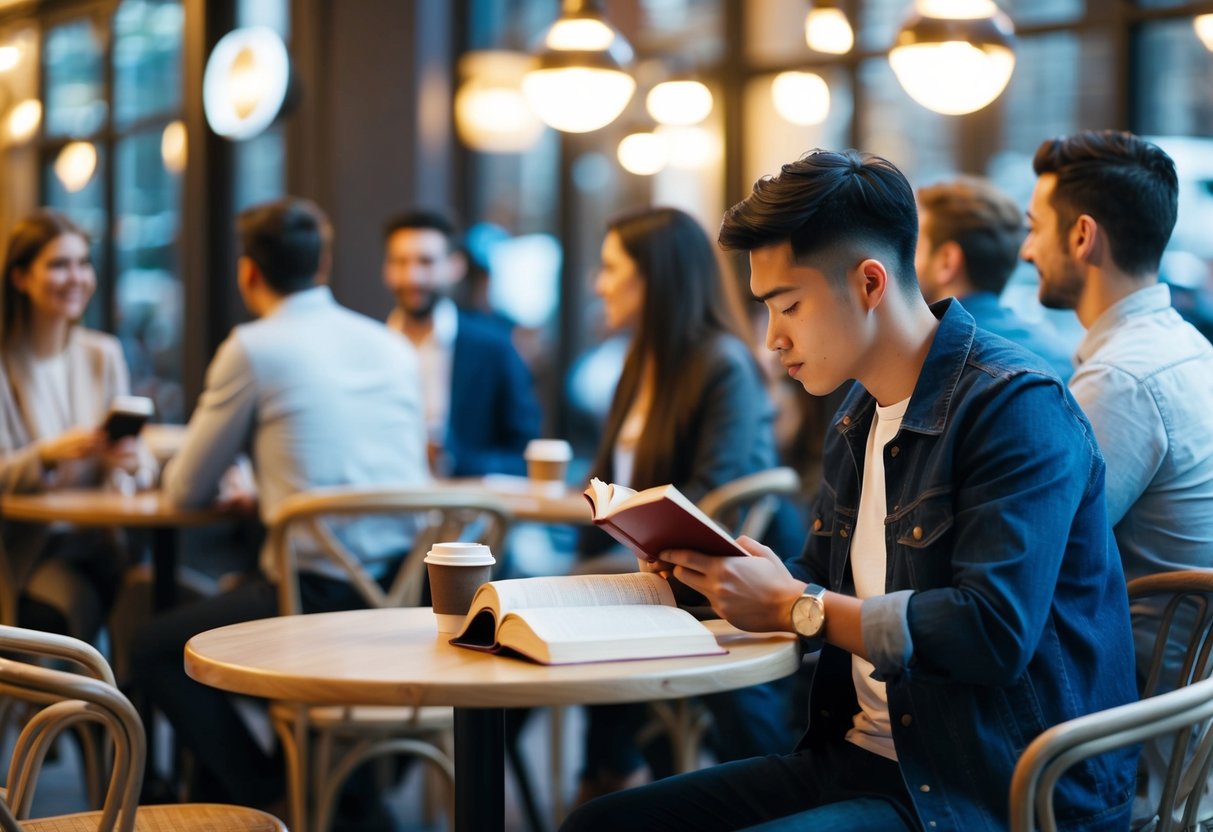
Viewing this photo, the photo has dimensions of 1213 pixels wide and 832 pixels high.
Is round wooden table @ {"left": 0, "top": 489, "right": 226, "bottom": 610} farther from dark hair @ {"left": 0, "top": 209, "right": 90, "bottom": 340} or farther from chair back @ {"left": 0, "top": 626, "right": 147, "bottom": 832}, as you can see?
chair back @ {"left": 0, "top": 626, "right": 147, "bottom": 832}

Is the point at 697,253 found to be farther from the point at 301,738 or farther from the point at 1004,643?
the point at 1004,643

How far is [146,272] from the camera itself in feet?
25.9

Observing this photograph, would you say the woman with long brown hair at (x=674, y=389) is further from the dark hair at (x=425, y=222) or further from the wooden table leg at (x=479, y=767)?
the dark hair at (x=425, y=222)

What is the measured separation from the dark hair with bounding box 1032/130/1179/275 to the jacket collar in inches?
25.7

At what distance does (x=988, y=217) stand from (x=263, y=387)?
5.57 feet

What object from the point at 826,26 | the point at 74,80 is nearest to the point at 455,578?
the point at 826,26

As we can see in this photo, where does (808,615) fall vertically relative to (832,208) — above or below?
below

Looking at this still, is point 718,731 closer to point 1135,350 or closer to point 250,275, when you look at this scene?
point 1135,350

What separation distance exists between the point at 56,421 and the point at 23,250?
1.67ft

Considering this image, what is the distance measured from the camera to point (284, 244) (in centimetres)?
345

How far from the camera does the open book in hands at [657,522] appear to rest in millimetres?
1594

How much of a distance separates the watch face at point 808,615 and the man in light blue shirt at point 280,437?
173 centimetres

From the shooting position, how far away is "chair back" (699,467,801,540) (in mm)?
3113

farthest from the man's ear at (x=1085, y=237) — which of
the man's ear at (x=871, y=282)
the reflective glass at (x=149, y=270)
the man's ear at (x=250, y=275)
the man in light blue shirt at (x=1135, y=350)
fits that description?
the reflective glass at (x=149, y=270)
